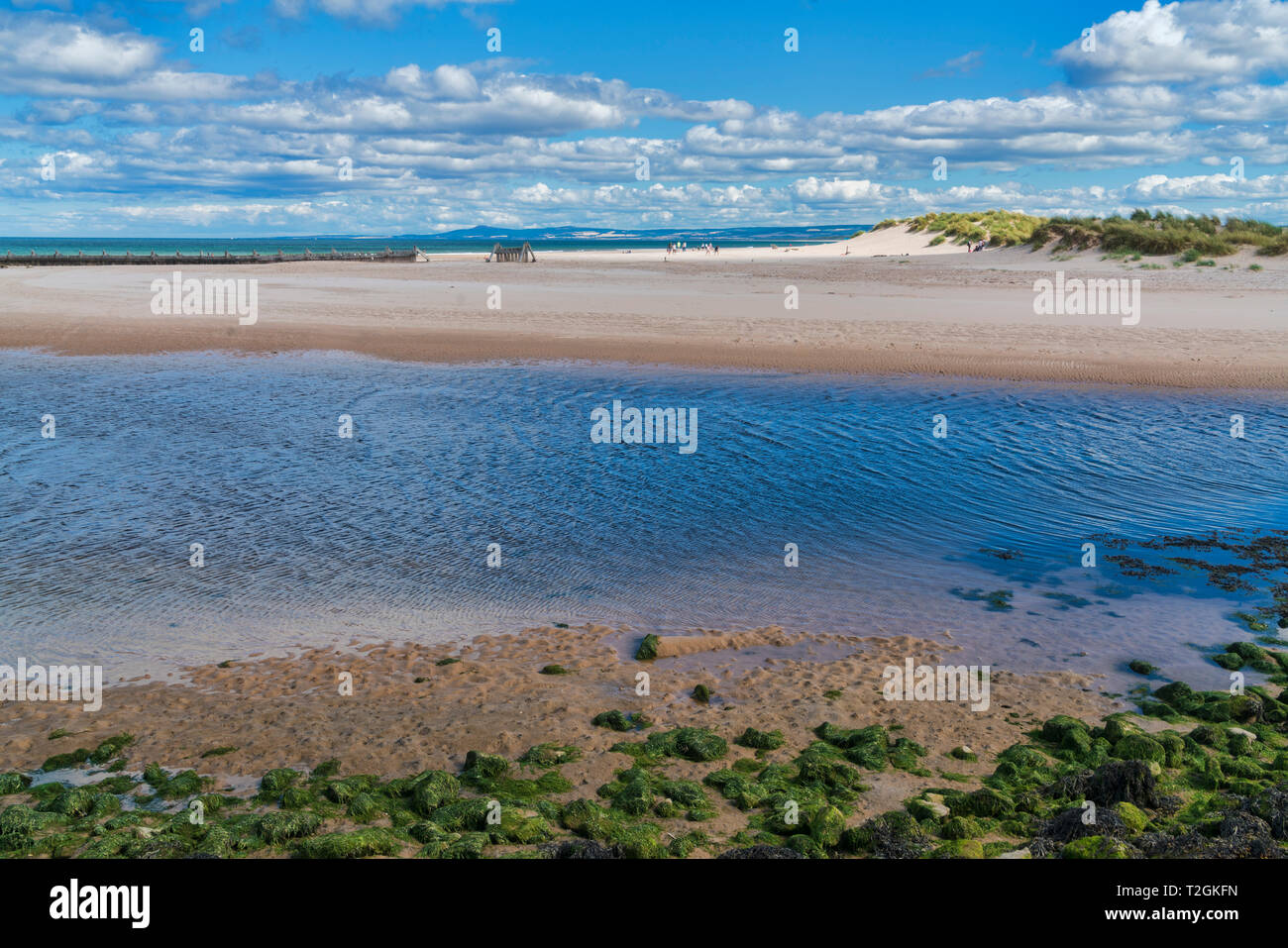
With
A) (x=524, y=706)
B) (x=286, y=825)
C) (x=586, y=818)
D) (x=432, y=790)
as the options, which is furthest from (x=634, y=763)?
(x=286, y=825)

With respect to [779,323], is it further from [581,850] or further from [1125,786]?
[581,850]

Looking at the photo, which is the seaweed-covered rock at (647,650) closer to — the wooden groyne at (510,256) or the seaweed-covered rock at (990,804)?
the seaweed-covered rock at (990,804)

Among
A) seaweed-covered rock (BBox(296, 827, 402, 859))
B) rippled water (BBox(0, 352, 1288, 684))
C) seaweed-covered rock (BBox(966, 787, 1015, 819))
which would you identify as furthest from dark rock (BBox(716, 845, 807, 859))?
rippled water (BBox(0, 352, 1288, 684))

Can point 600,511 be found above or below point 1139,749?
above

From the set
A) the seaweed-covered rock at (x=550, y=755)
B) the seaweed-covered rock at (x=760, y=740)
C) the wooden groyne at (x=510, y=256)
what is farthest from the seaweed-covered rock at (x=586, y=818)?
the wooden groyne at (x=510, y=256)

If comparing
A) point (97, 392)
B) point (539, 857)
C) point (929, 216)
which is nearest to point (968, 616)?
point (539, 857)

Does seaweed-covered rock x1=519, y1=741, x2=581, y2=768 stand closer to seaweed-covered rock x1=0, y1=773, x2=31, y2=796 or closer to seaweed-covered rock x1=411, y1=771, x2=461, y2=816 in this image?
seaweed-covered rock x1=411, y1=771, x2=461, y2=816
